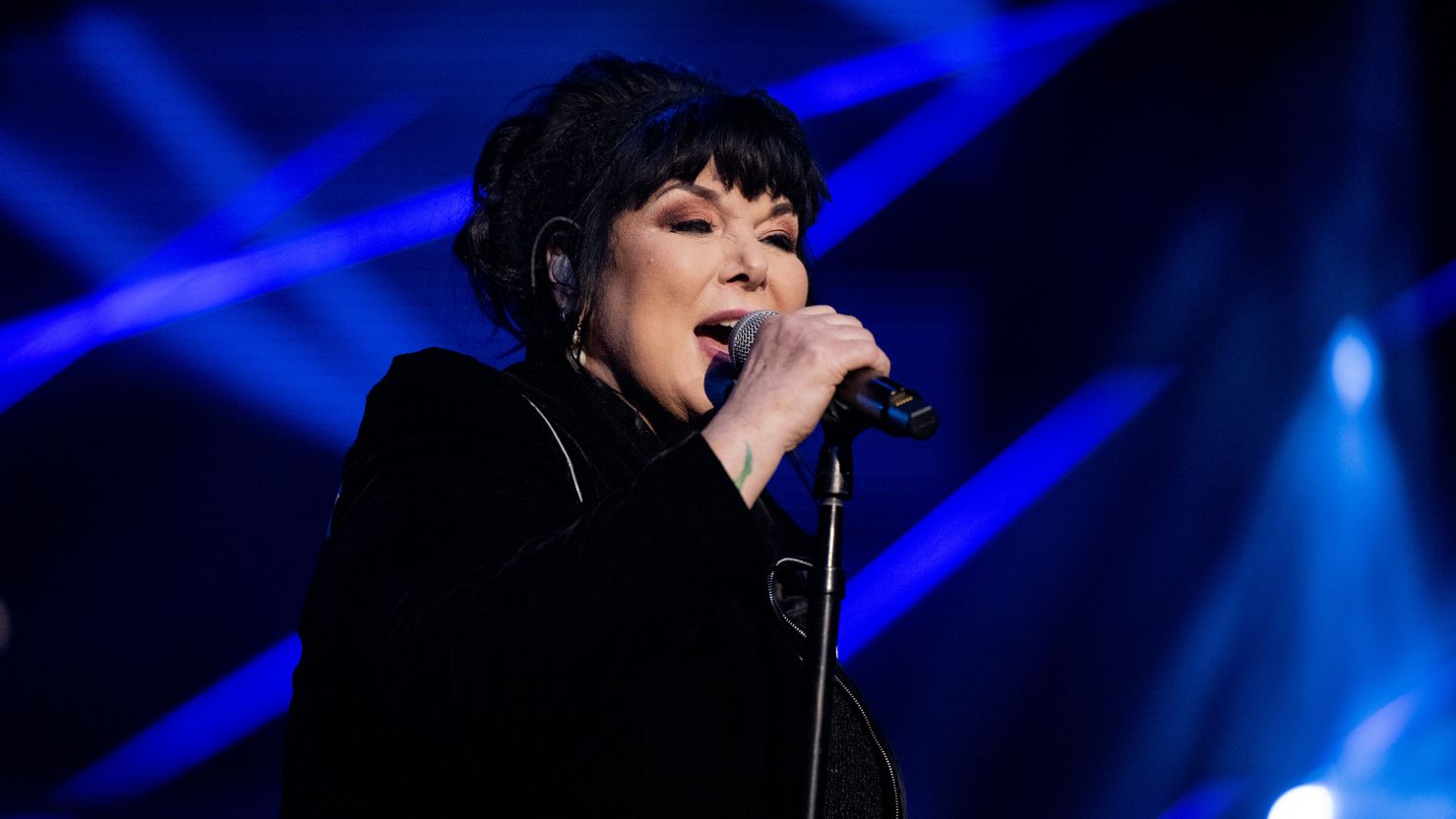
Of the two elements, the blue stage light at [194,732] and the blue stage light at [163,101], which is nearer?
the blue stage light at [194,732]

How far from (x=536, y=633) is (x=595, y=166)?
0.78 meters

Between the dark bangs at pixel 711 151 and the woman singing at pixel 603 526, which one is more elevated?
the dark bangs at pixel 711 151

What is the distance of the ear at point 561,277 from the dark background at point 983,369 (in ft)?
3.36

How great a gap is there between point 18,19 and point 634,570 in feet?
7.80

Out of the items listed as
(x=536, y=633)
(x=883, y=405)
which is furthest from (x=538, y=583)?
(x=883, y=405)

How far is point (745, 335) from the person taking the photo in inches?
45.2

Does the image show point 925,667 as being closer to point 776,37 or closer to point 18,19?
point 776,37

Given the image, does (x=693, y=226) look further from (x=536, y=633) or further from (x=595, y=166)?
(x=536, y=633)

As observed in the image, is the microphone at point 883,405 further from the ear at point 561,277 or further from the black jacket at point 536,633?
the ear at point 561,277

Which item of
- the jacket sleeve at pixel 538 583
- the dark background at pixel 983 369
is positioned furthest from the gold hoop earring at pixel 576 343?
the dark background at pixel 983 369

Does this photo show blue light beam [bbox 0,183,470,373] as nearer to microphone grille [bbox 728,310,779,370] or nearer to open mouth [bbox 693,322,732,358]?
open mouth [bbox 693,322,732,358]

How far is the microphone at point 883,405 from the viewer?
2.87 feet

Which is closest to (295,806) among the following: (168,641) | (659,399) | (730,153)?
(659,399)

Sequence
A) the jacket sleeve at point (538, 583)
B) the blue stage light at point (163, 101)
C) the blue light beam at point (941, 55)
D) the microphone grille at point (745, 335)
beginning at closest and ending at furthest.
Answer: the jacket sleeve at point (538, 583) → the microphone grille at point (745, 335) → the blue stage light at point (163, 101) → the blue light beam at point (941, 55)
